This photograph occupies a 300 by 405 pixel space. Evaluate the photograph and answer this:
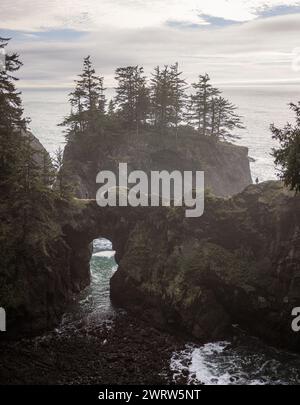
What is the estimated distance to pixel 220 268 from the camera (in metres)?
33.9

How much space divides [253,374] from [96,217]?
65.8 ft

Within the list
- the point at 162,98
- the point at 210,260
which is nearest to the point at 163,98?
the point at 162,98

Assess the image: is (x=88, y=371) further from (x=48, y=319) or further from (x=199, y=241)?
(x=199, y=241)

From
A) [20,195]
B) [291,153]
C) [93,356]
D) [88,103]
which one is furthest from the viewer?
[88,103]

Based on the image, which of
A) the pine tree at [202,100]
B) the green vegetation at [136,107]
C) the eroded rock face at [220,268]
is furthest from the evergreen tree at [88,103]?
the eroded rock face at [220,268]

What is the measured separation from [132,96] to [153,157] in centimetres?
1067

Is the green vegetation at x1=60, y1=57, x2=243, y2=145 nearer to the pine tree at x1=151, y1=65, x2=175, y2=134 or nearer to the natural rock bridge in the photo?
the pine tree at x1=151, y1=65, x2=175, y2=134

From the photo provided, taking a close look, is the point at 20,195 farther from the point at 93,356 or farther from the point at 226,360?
the point at 226,360

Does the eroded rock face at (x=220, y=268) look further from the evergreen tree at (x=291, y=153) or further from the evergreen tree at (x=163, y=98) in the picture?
the evergreen tree at (x=163, y=98)

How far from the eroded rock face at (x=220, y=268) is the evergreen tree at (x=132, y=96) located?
31777 millimetres

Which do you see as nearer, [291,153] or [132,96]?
[291,153]

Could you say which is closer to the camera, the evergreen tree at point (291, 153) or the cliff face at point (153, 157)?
the evergreen tree at point (291, 153)

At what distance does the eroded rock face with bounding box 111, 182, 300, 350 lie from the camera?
31.8m

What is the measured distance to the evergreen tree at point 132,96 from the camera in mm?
64500
